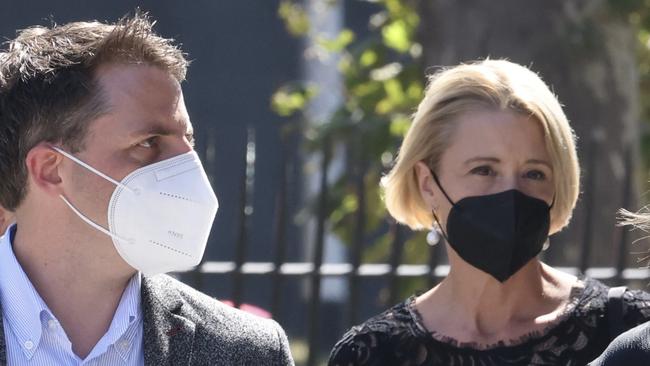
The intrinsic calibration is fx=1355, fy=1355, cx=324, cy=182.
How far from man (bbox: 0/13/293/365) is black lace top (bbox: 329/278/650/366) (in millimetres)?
500

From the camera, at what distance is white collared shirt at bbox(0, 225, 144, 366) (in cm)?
290

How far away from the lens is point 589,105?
735 cm

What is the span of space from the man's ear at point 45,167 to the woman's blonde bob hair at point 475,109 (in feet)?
3.69

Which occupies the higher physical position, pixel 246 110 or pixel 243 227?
pixel 243 227

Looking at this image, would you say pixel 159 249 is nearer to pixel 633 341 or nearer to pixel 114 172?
pixel 114 172

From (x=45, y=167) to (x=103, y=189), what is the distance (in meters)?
0.15

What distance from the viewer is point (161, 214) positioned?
316 cm

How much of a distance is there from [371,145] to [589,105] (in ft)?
3.94

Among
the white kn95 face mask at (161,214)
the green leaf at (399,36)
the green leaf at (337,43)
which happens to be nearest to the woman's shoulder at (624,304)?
the white kn95 face mask at (161,214)

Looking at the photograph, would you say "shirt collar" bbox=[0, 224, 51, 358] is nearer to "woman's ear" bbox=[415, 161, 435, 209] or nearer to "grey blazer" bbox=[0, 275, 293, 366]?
"grey blazer" bbox=[0, 275, 293, 366]

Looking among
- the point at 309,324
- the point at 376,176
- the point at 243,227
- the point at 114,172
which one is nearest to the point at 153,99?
the point at 114,172

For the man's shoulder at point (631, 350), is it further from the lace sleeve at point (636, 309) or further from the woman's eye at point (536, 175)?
the woman's eye at point (536, 175)

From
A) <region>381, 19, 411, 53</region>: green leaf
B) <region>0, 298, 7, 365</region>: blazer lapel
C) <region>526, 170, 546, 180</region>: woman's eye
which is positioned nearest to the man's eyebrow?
<region>0, 298, 7, 365</region>: blazer lapel

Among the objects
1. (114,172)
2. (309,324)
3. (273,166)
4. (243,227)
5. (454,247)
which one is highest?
(114,172)
